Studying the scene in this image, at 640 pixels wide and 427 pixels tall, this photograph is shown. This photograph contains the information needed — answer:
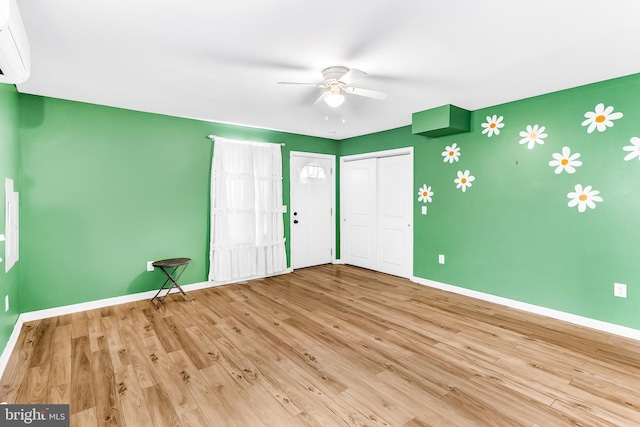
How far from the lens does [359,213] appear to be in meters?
5.77

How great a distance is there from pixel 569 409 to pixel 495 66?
261 cm

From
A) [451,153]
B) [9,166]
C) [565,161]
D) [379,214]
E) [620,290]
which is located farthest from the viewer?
[379,214]

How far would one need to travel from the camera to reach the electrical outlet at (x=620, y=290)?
2926 millimetres

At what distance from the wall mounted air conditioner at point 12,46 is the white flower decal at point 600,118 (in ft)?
14.7

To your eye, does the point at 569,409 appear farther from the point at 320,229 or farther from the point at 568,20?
the point at 320,229

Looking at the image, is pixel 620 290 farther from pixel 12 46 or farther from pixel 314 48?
pixel 12 46

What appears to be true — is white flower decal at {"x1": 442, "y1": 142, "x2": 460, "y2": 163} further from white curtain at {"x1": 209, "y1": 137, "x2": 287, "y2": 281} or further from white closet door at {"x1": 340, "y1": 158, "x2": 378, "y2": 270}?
white curtain at {"x1": 209, "y1": 137, "x2": 287, "y2": 281}

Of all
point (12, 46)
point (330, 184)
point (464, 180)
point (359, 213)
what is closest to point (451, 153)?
point (464, 180)

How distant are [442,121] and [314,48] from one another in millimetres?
2161

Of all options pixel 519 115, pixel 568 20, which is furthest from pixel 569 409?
pixel 519 115

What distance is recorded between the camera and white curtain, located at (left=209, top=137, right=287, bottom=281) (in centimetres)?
454

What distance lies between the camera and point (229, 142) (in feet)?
15.3

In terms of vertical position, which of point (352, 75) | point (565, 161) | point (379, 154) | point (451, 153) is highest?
point (352, 75)

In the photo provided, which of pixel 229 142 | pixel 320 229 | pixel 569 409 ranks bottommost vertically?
pixel 569 409
